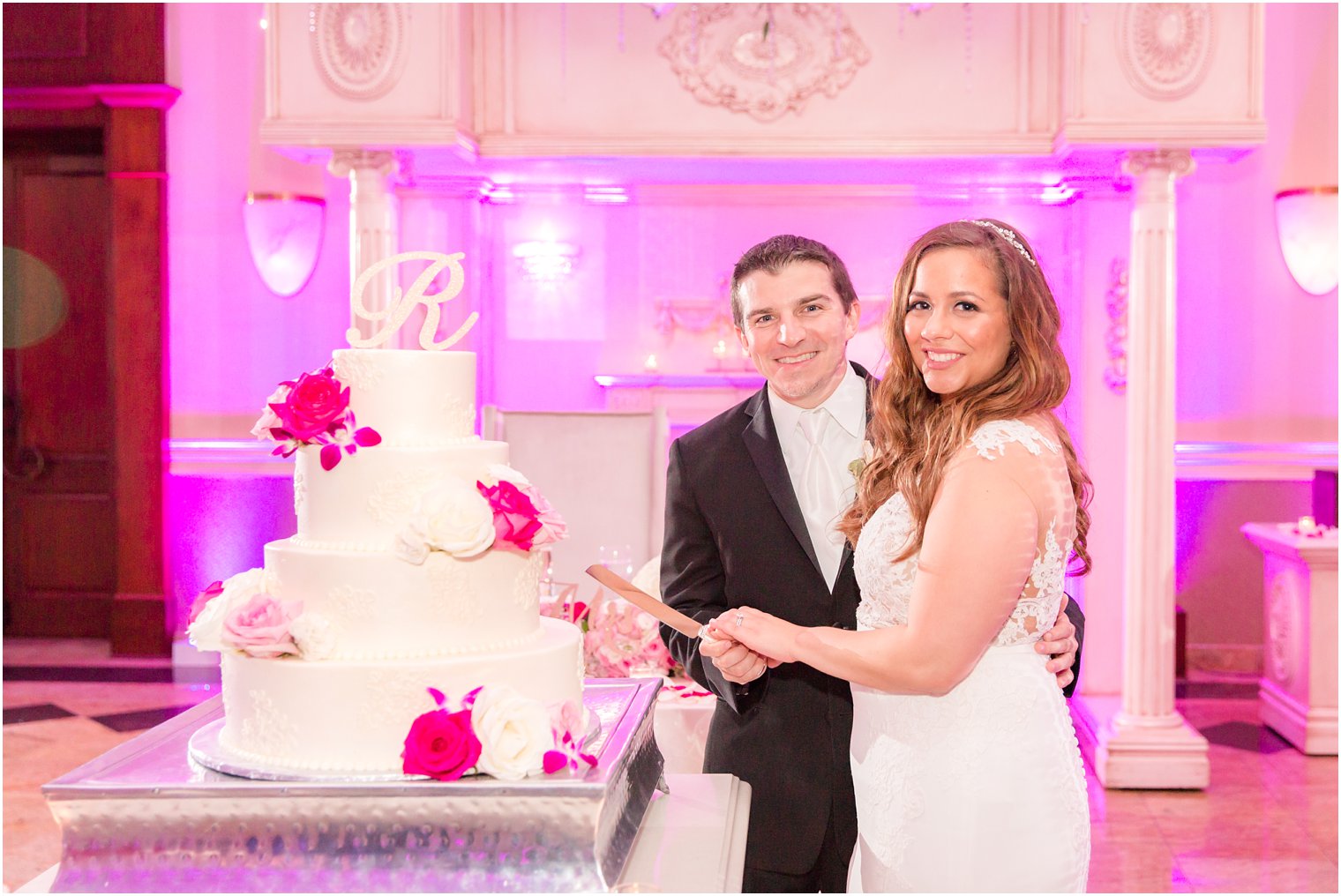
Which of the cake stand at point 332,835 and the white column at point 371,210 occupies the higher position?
the white column at point 371,210

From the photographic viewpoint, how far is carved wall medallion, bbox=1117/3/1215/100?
510 centimetres

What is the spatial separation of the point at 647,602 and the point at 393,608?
43 centimetres

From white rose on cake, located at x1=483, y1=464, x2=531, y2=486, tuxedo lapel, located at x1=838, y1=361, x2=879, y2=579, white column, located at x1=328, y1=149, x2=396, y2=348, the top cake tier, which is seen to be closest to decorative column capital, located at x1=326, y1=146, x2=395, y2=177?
white column, located at x1=328, y1=149, x2=396, y2=348

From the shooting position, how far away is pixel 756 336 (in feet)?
8.36

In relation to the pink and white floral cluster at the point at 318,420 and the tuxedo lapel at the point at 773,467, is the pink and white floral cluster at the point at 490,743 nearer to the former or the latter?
the pink and white floral cluster at the point at 318,420

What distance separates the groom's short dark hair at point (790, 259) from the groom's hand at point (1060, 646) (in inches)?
32.1

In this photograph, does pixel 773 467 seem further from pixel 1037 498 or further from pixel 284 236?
pixel 284 236

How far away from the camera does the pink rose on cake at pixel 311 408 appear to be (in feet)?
6.13

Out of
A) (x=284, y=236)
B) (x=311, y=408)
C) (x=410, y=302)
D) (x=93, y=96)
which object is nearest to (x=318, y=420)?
(x=311, y=408)

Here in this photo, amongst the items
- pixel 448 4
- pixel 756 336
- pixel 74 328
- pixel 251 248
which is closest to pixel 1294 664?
pixel 756 336

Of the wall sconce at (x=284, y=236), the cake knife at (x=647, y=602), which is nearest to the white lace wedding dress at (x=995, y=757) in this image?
the cake knife at (x=647, y=602)

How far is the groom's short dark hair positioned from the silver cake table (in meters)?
1.22

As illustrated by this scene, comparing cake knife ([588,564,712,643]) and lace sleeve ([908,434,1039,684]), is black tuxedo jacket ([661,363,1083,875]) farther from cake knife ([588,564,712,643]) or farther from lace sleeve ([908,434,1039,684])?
lace sleeve ([908,434,1039,684])

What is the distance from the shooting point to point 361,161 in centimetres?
557
